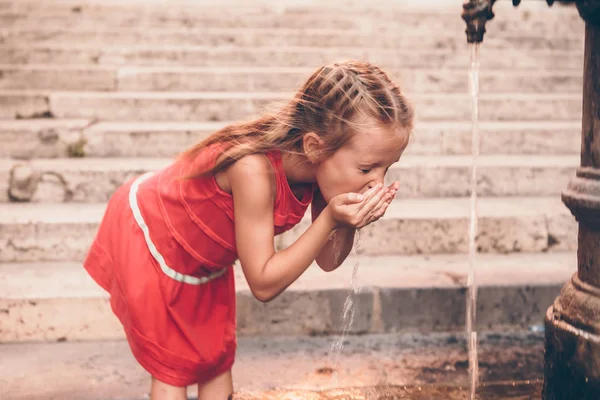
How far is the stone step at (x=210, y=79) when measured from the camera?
188 inches

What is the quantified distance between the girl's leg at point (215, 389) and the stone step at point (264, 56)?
364 cm

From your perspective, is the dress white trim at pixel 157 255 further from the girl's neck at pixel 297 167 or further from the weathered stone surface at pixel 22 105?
the weathered stone surface at pixel 22 105

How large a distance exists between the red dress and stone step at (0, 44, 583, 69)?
3.55m

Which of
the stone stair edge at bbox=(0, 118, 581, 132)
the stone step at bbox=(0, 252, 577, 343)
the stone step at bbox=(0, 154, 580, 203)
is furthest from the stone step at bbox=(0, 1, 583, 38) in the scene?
the stone step at bbox=(0, 252, 577, 343)

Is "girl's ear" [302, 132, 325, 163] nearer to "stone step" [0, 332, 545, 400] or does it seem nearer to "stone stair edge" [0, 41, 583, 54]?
"stone step" [0, 332, 545, 400]

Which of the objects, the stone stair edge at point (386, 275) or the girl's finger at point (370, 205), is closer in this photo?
the girl's finger at point (370, 205)

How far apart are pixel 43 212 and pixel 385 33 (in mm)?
3876

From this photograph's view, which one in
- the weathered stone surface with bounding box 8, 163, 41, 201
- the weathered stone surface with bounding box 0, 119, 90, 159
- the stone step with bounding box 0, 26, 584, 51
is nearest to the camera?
the weathered stone surface with bounding box 8, 163, 41, 201

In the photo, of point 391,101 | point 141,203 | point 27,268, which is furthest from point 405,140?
point 27,268

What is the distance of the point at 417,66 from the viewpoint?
17.4 feet

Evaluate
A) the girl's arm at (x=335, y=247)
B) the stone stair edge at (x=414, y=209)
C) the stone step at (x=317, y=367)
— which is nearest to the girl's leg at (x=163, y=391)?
the stone step at (x=317, y=367)

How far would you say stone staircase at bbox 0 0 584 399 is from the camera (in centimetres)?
270

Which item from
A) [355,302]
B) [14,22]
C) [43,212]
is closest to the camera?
[355,302]

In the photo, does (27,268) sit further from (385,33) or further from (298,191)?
(385,33)
